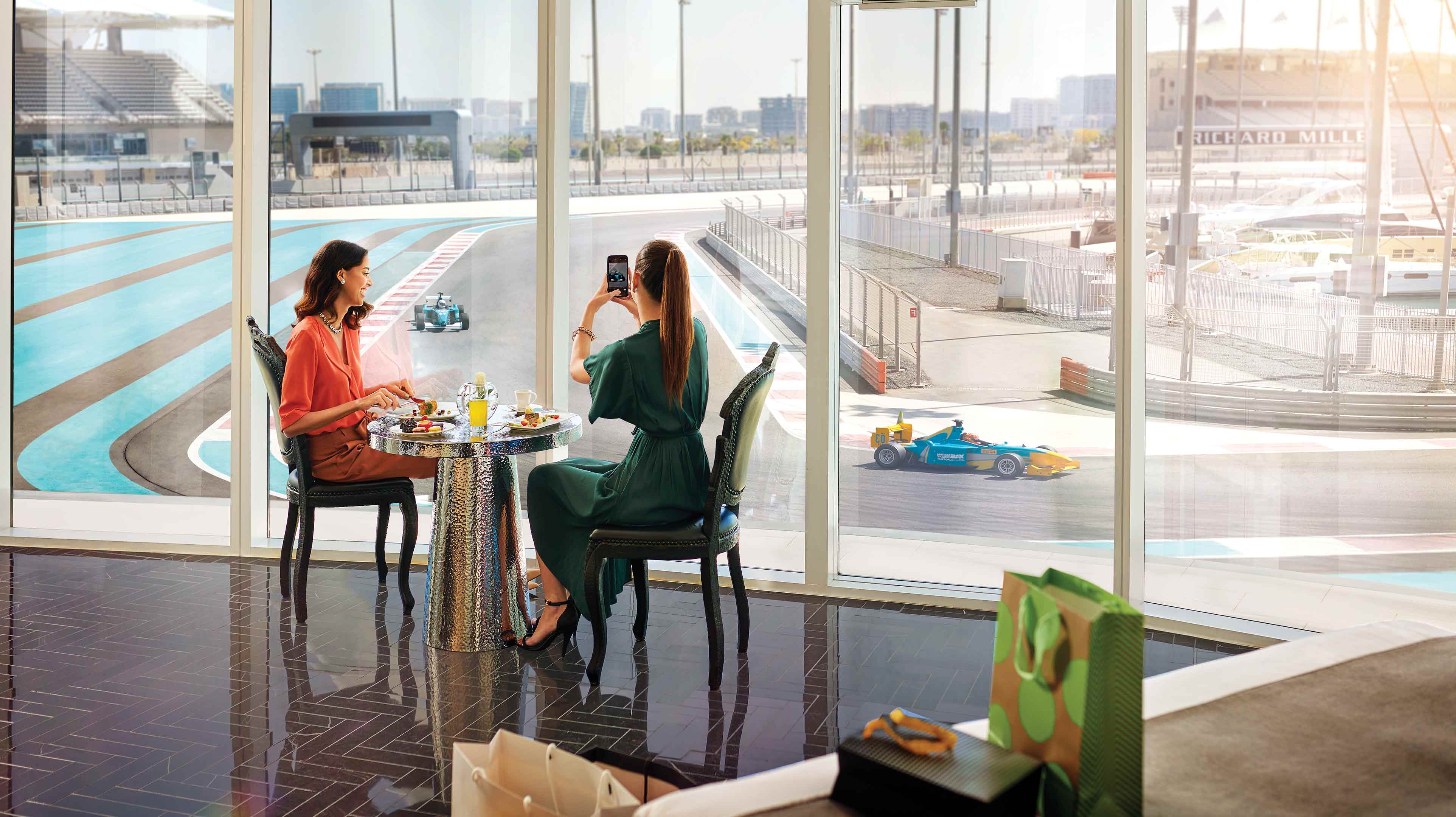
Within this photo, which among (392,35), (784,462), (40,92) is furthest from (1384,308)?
(40,92)

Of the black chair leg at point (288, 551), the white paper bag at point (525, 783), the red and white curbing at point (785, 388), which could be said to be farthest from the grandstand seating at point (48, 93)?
the white paper bag at point (525, 783)

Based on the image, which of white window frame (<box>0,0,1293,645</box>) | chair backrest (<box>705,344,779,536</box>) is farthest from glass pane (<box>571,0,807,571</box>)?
chair backrest (<box>705,344,779,536</box>)

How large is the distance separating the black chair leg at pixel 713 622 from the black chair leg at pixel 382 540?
1.62 m

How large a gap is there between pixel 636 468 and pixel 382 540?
5.14 ft

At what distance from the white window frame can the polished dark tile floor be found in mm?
208

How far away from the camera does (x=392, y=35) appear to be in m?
5.42

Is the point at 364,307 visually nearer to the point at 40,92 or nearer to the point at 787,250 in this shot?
the point at 787,250

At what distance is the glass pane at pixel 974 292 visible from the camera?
4.70 metres

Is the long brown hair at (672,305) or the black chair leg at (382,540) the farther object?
the black chair leg at (382,540)

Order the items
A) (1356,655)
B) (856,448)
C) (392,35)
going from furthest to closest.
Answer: (392,35)
(856,448)
(1356,655)

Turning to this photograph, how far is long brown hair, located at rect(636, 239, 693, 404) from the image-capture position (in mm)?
3977

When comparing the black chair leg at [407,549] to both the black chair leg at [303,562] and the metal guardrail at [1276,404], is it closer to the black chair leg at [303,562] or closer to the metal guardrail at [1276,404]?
the black chair leg at [303,562]

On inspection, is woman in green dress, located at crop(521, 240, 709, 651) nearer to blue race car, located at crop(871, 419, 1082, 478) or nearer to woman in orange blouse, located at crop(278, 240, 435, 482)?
woman in orange blouse, located at crop(278, 240, 435, 482)

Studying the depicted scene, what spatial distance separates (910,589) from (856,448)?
0.61m
